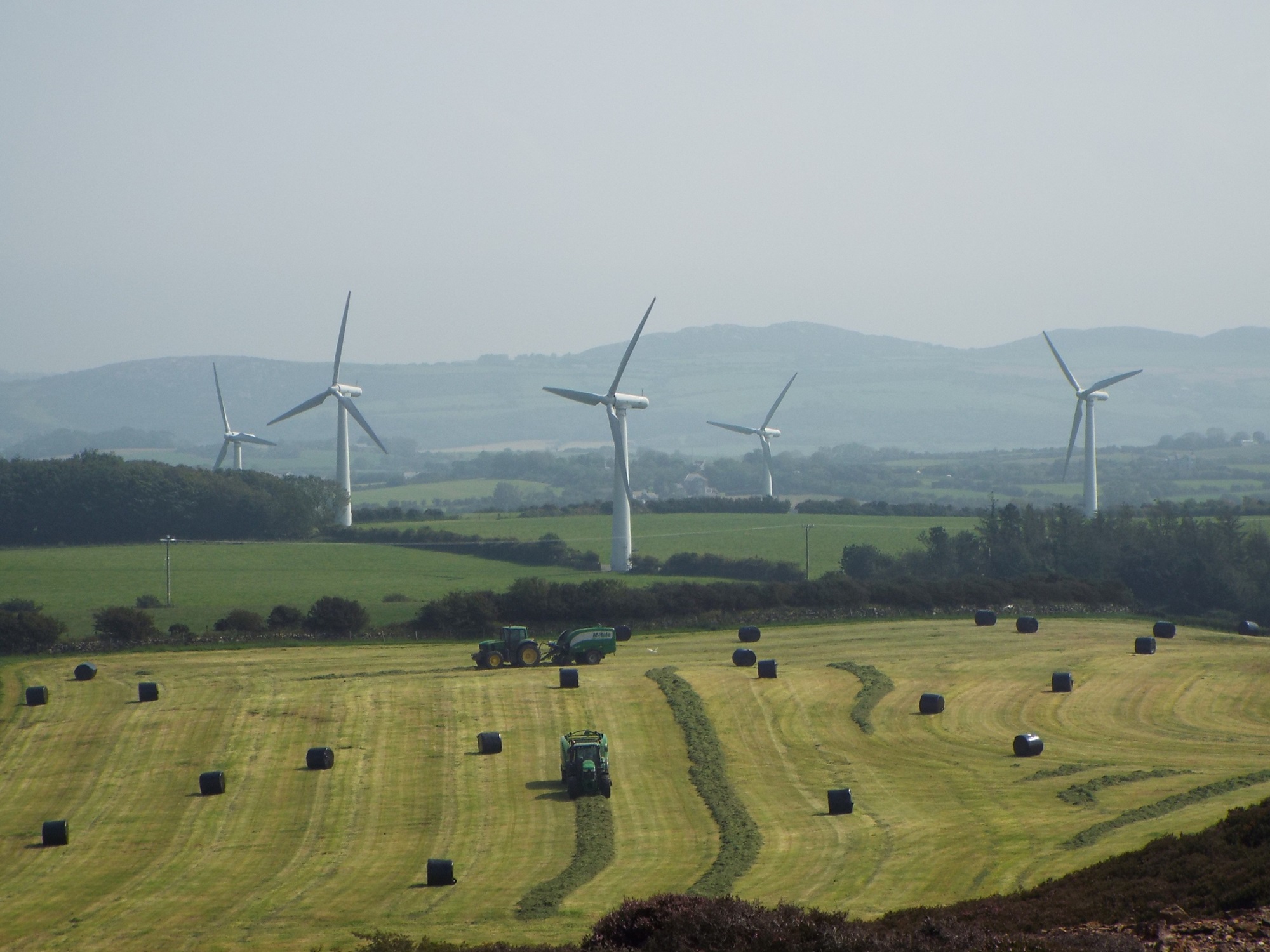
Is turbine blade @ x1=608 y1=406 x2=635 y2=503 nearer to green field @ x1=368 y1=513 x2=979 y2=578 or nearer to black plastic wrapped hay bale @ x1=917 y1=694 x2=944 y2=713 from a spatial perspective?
green field @ x1=368 y1=513 x2=979 y2=578

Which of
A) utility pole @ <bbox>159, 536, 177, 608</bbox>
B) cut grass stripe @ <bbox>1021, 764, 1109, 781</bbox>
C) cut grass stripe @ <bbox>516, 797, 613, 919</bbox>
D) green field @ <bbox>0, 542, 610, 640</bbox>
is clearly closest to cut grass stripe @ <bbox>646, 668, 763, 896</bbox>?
cut grass stripe @ <bbox>516, 797, 613, 919</bbox>

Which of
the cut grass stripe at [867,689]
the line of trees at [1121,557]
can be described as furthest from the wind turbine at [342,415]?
the cut grass stripe at [867,689]

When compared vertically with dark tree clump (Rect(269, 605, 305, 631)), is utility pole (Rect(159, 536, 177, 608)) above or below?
above

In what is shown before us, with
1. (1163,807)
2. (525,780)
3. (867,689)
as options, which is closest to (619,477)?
(867,689)

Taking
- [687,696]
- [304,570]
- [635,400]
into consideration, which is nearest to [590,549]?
[635,400]

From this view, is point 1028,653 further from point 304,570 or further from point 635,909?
point 304,570
